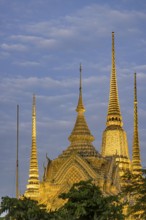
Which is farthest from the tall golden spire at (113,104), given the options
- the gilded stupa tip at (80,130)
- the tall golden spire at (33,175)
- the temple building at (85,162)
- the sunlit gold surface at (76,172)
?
the tall golden spire at (33,175)

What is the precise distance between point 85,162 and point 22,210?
29.4 meters

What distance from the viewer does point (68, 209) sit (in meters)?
32.2

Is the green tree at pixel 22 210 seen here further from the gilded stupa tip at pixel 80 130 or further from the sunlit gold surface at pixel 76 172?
the gilded stupa tip at pixel 80 130

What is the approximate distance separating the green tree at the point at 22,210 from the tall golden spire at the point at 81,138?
30.5 metres

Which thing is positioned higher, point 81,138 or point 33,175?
point 81,138

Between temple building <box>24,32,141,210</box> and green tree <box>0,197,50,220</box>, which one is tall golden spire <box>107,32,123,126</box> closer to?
temple building <box>24,32,141,210</box>

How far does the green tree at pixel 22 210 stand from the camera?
104 ft

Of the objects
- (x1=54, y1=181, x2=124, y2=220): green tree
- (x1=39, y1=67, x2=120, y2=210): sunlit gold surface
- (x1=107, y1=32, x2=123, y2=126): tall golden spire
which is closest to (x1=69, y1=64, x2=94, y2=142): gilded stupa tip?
(x1=39, y1=67, x2=120, y2=210): sunlit gold surface

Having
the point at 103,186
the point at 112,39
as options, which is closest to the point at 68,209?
the point at 103,186

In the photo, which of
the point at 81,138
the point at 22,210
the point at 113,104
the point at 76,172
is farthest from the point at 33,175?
the point at 22,210

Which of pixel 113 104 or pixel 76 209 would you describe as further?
pixel 113 104

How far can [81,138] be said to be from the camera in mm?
64500

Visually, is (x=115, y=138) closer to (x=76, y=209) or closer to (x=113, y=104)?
(x=113, y=104)

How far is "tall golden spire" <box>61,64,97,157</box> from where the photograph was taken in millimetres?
63312
